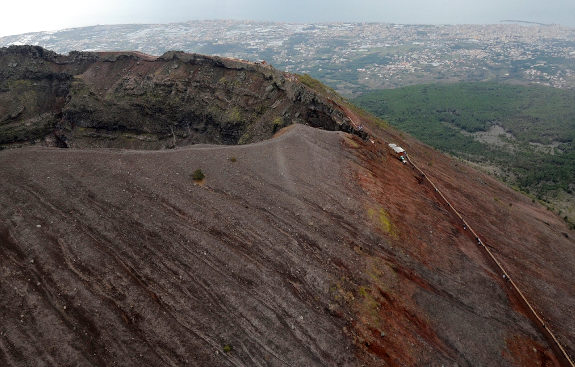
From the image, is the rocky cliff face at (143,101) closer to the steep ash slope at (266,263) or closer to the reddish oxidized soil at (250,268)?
the steep ash slope at (266,263)

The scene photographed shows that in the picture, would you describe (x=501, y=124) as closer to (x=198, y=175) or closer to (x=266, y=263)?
(x=198, y=175)

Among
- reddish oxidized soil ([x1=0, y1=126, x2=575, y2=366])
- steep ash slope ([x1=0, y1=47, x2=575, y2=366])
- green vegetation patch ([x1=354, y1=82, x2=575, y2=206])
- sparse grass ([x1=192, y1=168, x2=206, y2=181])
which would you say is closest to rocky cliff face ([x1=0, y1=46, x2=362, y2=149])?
steep ash slope ([x1=0, y1=47, x2=575, y2=366])

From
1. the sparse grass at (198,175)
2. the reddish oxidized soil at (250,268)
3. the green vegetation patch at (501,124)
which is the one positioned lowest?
the green vegetation patch at (501,124)

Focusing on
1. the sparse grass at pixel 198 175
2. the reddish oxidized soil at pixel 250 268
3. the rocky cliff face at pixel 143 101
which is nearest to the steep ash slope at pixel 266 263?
the reddish oxidized soil at pixel 250 268

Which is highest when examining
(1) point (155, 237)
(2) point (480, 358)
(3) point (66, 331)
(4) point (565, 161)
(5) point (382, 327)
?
(1) point (155, 237)

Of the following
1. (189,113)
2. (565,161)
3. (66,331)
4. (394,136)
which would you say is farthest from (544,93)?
(66,331)

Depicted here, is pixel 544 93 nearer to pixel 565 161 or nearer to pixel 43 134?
pixel 565 161

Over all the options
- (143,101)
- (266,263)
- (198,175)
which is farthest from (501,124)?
(266,263)

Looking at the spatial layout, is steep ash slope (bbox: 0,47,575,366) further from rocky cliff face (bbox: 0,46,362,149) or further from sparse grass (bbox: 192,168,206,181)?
rocky cliff face (bbox: 0,46,362,149)
